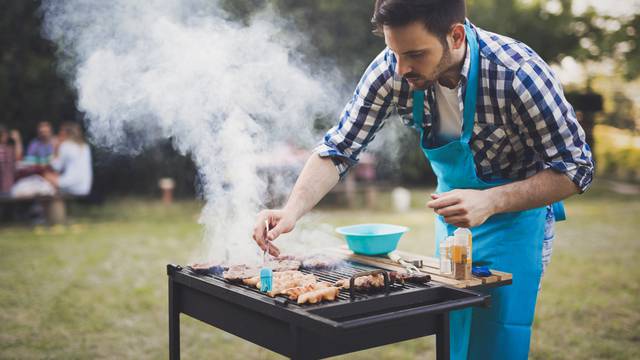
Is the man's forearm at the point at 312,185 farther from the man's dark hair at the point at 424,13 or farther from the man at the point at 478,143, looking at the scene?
the man's dark hair at the point at 424,13

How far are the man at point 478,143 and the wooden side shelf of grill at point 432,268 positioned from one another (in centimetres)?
13

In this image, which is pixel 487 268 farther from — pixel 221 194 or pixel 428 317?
pixel 221 194

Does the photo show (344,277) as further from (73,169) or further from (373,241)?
(73,169)

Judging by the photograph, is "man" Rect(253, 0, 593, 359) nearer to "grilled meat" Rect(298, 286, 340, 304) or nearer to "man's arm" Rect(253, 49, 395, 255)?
"man's arm" Rect(253, 49, 395, 255)

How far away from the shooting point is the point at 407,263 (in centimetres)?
273

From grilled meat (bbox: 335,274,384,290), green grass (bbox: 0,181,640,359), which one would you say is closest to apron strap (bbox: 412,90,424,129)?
grilled meat (bbox: 335,274,384,290)

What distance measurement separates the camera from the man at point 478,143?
87.7 inches

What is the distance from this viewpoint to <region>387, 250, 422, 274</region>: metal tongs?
2566 mm

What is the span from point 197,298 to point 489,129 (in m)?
1.39

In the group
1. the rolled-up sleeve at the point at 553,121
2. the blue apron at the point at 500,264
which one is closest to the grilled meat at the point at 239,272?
the blue apron at the point at 500,264

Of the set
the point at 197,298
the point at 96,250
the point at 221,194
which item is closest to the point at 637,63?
the point at 96,250

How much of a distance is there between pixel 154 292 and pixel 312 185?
3.84m

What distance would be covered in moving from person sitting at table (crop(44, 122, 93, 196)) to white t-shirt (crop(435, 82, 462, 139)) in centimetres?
858

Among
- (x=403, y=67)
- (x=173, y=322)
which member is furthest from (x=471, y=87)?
(x=173, y=322)
